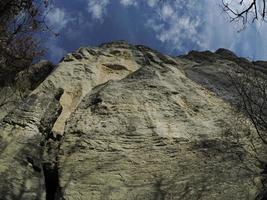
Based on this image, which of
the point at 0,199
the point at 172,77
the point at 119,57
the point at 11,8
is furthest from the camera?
the point at 119,57

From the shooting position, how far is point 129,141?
1756cm

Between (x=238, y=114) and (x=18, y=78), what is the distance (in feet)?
31.6

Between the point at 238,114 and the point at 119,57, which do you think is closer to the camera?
the point at 238,114

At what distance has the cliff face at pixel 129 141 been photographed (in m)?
15.1

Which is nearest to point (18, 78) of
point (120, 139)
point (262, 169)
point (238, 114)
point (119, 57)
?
point (119, 57)

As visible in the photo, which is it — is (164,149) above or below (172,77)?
below

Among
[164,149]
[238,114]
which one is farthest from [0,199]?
[238,114]

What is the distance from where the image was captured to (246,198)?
1443 cm

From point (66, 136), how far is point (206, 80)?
25.1 ft

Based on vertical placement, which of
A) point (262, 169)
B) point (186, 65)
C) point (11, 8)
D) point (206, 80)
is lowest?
point (262, 169)

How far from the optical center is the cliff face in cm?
1513

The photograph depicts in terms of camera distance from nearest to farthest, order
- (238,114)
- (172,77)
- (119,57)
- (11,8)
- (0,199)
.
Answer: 1. (0,199)
2. (11,8)
3. (238,114)
4. (172,77)
5. (119,57)

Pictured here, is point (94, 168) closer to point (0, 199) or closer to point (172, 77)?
point (0, 199)

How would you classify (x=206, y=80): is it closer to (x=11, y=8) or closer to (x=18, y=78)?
(x=18, y=78)
